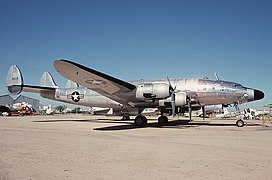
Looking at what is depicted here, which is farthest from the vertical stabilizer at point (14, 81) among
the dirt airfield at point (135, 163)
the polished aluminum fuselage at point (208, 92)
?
the dirt airfield at point (135, 163)

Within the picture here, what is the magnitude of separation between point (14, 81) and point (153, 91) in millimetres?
13267

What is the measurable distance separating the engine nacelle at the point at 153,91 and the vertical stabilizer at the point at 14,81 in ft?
38.0

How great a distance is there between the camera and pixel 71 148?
309 inches

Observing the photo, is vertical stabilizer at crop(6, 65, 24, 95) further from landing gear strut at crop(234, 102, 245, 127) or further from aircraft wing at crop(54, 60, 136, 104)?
landing gear strut at crop(234, 102, 245, 127)

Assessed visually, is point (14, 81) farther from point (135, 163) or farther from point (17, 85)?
point (135, 163)

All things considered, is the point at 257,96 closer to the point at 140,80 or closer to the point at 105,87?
the point at 140,80

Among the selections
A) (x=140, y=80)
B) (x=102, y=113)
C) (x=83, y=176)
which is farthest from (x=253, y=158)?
(x=102, y=113)

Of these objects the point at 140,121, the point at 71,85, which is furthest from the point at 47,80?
the point at 140,121

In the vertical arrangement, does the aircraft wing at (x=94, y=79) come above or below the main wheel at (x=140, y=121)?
above

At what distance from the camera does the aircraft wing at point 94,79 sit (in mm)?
12965

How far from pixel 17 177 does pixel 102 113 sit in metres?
40.5

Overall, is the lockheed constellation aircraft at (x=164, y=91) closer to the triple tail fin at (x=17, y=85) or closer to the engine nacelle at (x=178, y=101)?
the engine nacelle at (x=178, y=101)

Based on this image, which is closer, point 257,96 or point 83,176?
point 83,176

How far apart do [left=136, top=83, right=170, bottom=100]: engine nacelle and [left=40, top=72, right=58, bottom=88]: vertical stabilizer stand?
456 inches
